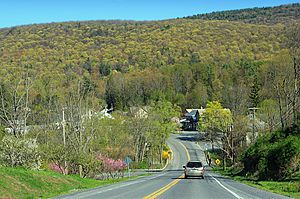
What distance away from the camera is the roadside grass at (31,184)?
23.2 metres

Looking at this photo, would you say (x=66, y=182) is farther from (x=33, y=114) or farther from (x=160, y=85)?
(x=160, y=85)

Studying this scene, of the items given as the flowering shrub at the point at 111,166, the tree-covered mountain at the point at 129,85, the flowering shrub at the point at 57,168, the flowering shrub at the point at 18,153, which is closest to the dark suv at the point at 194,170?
the tree-covered mountain at the point at 129,85

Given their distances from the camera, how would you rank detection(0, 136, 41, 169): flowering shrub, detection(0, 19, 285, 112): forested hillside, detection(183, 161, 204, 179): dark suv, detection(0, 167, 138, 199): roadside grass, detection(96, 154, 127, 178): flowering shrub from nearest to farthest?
detection(0, 167, 138, 199): roadside grass → detection(0, 136, 41, 169): flowering shrub → detection(183, 161, 204, 179): dark suv → detection(96, 154, 127, 178): flowering shrub → detection(0, 19, 285, 112): forested hillside

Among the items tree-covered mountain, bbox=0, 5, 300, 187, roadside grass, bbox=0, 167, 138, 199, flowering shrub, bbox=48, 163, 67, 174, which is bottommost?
roadside grass, bbox=0, 167, 138, 199

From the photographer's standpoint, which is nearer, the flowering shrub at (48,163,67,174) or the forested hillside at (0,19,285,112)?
the flowering shrub at (48,163,67,174)

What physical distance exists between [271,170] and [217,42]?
503ft

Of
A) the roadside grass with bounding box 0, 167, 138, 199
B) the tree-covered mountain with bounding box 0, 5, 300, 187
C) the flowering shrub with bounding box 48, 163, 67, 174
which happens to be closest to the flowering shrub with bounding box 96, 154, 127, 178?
the tree-covered mountain with bounding box 0, 5, 300, 187

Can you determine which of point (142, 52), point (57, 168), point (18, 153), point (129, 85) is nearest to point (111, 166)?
point (57, 168)

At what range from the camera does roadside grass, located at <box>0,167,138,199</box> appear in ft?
76.3

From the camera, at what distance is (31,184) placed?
2612cm

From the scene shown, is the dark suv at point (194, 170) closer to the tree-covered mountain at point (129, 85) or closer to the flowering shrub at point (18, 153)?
the tree-covered mountain at point (129, 85)

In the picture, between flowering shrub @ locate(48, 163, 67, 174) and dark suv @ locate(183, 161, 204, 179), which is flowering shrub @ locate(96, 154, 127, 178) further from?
dark suv @ locate(183, 161, 204, 179)

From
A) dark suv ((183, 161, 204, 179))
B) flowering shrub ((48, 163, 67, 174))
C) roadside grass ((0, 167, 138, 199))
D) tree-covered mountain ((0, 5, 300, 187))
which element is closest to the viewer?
roadside grass ((0, 167, 138, 199))

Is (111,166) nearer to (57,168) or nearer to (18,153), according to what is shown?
(57,168)
